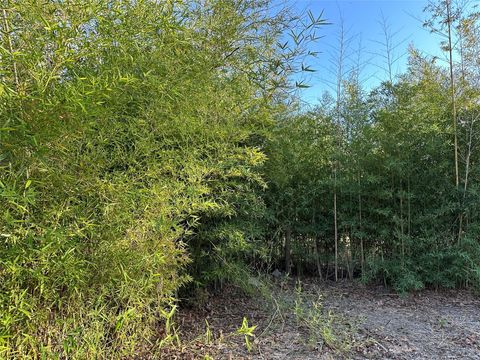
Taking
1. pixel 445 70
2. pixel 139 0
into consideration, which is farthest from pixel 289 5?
pixel 445 70

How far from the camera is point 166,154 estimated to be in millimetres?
1783

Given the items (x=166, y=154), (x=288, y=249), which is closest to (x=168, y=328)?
(x=166, y=154)

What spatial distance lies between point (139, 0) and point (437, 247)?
4.02m

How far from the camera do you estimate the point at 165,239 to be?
76.5 inches

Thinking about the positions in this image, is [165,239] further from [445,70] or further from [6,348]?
[445,70]

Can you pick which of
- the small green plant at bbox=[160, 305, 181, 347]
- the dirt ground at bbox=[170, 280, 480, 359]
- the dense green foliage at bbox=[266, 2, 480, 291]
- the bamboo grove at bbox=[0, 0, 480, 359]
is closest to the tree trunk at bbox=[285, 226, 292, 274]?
the dense green foliage at bbox=[266, 2, 480, 291]

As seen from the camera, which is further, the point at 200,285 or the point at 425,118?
the point at 425,118

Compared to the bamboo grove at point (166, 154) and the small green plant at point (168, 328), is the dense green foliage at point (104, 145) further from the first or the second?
the small green plant at point (168, 328)

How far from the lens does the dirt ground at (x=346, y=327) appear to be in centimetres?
242

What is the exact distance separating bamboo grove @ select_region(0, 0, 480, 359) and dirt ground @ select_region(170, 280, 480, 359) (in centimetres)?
27

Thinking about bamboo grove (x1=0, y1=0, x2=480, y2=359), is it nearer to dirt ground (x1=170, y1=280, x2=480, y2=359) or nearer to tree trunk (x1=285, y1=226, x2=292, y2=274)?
dirt ground (x1=170, y1=280, x2=480, y2=359)

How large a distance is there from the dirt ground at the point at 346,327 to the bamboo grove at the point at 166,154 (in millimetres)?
272

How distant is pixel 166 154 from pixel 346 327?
6.98 ft

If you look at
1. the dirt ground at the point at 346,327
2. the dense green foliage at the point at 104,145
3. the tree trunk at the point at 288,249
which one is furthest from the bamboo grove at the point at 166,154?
the tree trunk at the point at 288,249
